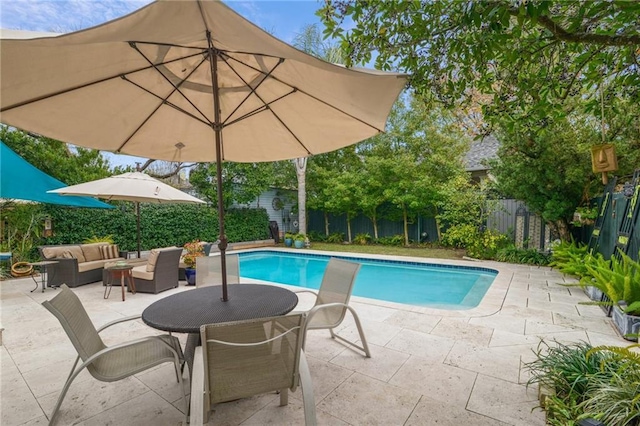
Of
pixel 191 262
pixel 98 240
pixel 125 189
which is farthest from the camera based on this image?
pixel 98 240

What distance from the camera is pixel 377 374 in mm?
2791

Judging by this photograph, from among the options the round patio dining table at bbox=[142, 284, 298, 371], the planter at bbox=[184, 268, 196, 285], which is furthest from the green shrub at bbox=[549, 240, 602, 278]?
the planter at bbox=[184, 268, 196, 285]

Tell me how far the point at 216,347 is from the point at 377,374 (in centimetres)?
173

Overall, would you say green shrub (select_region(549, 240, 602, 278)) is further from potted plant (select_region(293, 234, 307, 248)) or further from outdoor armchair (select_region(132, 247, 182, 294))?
potted plant (select_region(293, 234, 307, 248))

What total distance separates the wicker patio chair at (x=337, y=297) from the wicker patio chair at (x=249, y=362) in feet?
3.41

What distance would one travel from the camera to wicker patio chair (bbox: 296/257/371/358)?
3.09m

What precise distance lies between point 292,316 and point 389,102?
1.69 m

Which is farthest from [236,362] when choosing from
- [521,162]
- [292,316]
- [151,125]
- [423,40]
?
[521,162]

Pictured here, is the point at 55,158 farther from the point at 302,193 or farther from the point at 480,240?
the point at 480,240

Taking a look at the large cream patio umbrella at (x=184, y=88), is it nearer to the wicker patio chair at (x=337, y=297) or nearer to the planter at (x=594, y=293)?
the wicker patio chair at (x=337, y=297)

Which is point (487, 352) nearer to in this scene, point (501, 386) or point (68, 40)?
point (501, 386)

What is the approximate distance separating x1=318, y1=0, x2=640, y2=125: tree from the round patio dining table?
2148 millimetres

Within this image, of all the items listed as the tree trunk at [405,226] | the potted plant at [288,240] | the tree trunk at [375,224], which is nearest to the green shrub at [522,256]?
the tree trunk at [405,226]

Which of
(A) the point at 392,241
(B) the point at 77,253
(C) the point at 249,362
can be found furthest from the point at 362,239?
(C) the point at 249,362
